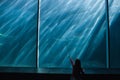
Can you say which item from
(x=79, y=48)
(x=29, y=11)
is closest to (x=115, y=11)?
(x=79, y=48)

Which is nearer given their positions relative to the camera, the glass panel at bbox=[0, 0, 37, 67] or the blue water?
the glass panel at bbox=[0, 0, 37, 67]

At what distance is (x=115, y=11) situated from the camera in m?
13.1

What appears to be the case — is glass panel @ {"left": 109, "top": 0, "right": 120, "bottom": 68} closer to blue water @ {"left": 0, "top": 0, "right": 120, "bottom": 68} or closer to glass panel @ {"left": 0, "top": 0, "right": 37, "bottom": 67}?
blue water @ {"left": 0, "top": 0, "right": 120, "bottom": 68}

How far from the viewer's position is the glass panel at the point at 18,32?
38.7 feet

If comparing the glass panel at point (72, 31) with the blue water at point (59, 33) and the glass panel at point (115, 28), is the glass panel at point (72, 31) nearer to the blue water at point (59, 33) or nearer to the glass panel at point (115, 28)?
the blue water at point (59, 33)

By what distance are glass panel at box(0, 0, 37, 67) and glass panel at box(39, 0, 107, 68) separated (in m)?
0.60

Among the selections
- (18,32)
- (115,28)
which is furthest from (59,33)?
(115,28)

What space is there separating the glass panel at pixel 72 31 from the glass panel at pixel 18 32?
601 millimetres

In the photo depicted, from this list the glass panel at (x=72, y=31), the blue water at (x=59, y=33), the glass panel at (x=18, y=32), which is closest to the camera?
the glass panel at (x=18, y=32)

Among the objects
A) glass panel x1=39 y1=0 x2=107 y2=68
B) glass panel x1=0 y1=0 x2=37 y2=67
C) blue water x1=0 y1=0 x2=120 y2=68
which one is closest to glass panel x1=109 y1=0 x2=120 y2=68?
blue water x1=0 y1=0 x2=120 y2=68

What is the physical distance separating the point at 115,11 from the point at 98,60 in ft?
7.90

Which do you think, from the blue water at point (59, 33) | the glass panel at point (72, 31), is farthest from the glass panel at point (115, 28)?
the glass panel at point (72, 31)

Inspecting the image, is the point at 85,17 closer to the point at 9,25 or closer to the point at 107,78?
the point at 9,25

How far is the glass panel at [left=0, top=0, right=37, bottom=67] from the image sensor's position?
1179 centimetres
